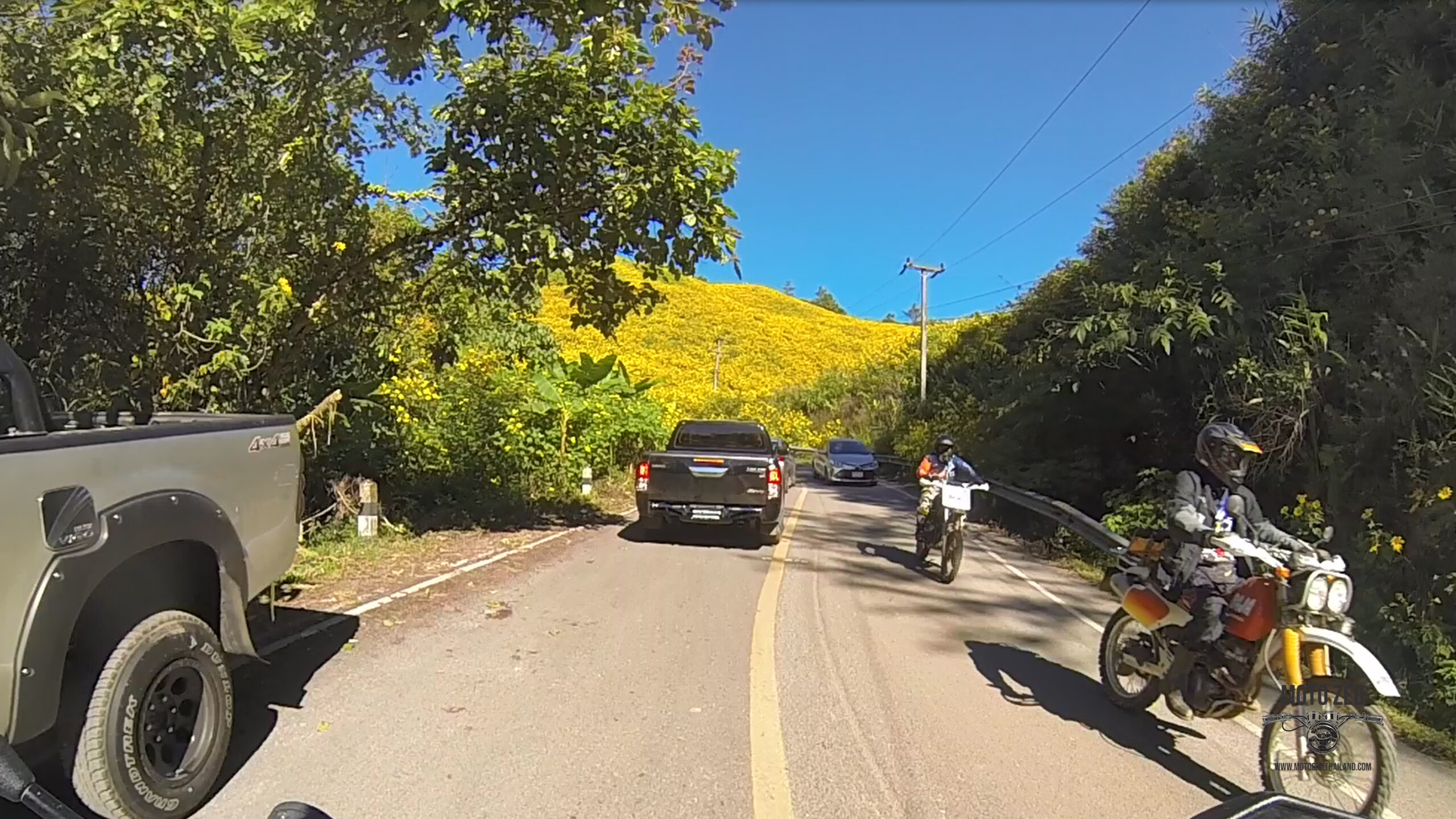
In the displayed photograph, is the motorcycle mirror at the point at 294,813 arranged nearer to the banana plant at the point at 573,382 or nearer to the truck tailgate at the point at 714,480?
the truck tailgate at the point at 714,480

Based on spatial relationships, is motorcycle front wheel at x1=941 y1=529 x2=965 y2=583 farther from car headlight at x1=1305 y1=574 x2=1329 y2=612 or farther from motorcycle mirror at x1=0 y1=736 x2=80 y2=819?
motorcycle mirror at x1=0 y1=736 x2=80 y2=819

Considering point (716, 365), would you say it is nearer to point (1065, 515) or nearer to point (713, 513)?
point (1065, 515)

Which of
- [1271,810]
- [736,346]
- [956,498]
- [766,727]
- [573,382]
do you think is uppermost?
[736,346]

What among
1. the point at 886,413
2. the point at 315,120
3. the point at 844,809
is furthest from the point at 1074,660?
the point at 886,413

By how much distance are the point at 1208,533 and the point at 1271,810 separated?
2.98 meters

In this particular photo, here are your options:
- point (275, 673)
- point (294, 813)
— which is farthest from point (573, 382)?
point (294, 813)

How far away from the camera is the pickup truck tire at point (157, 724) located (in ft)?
10.8

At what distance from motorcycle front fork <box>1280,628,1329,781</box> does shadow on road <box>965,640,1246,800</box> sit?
13.9 inches

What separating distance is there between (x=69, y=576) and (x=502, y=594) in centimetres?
549

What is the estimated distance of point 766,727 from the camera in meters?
5.16

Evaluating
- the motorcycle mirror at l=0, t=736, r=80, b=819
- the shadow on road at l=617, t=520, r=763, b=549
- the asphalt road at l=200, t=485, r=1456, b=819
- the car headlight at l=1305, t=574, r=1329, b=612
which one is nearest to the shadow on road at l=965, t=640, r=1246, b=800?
the asphalt road at l=200, t=485, r=1456, b=819

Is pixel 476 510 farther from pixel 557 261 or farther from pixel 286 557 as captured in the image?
pixel 286 557

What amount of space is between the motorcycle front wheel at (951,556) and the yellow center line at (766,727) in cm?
255

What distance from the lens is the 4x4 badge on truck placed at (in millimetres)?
4461
